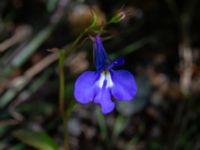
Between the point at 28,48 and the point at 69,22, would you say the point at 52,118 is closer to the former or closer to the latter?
the point at 28,48

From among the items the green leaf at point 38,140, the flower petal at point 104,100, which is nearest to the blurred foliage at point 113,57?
the green leaf at point 38,140

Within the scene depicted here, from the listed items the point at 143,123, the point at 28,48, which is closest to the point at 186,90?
the point at 143,123

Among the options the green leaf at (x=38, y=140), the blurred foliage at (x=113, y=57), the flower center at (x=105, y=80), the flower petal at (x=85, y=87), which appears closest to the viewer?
the flower petal at (x=85, y=87)

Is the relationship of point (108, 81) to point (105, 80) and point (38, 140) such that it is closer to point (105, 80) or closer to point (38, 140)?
point (105, 80)

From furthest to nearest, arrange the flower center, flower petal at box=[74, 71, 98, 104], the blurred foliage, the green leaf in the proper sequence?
the blurred foliage, the green leaf, the flower center, flower petal at box=[74, 71, 98, 104]

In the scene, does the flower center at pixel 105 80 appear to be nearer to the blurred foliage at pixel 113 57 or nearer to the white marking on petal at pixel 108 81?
the white marking on petal at pixel 108 81

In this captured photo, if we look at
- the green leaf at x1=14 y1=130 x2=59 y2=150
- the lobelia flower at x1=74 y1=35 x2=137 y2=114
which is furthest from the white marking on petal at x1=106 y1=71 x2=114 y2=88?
the green leaf at x1=14 y1=130 x2=59 y2=150

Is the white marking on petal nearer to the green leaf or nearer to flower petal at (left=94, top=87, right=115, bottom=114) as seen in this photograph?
flower petal at (left=94, top=87, right=115, bottom=114)
